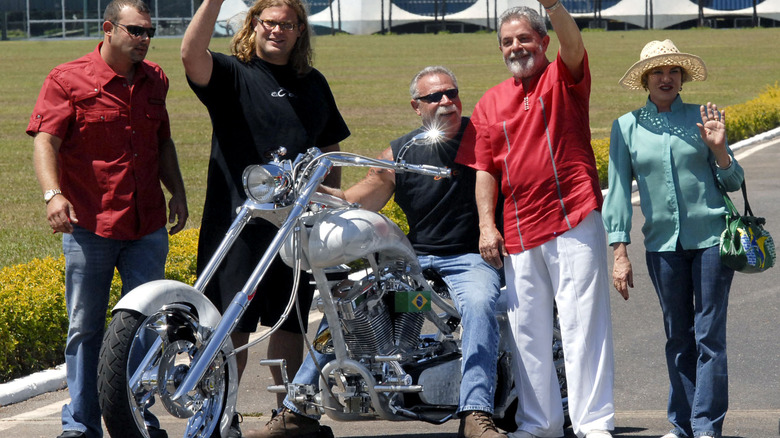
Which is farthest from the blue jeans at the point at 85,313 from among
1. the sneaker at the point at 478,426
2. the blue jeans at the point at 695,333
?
the blue jeans at the point at 695,333

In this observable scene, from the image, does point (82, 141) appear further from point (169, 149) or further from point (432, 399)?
point (432, 399)

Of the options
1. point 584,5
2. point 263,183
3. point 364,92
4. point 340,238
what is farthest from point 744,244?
point 584,5

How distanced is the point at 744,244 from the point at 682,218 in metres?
0.29

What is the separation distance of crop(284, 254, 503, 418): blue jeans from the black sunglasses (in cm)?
76

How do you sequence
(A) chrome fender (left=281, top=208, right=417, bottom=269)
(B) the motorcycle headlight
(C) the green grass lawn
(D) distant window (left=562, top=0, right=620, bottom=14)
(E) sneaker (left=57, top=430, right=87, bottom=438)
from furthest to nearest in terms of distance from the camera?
(D) distant window (left=562, top=0, right=620, bottom=14) < (C) the green grass lawn < (E) sneaker (left=57, top=430, right=87, bottom=438) < (A) chrome fender (left=281, top=208, right=417, bottom=269) < (B) the motorcycle headlight

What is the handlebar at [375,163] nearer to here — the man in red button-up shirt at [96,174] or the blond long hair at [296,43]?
the blond long hair at [296,43]

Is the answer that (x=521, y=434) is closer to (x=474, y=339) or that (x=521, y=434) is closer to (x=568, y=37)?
(x=474, y=339)

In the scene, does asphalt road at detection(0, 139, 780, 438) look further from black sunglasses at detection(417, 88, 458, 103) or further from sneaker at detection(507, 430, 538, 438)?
black sunglasses at detection(417, 88, 458, 103)

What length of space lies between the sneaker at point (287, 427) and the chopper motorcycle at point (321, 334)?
22 centimetres

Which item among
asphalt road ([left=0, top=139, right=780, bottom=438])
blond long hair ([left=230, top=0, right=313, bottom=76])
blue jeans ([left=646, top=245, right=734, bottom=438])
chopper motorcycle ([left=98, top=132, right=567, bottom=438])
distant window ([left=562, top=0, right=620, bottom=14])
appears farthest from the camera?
distant window ([left=562, top=0, right=620, bottom=14])

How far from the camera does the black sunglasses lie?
5.07 metres

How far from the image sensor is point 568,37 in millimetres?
4527

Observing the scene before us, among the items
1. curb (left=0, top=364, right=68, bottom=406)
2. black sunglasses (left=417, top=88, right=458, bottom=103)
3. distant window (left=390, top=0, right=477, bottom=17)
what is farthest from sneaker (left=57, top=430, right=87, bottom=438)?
distant window (left=390, top=0, right=477, bottom=17)

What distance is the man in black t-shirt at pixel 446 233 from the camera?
479 centimetres
